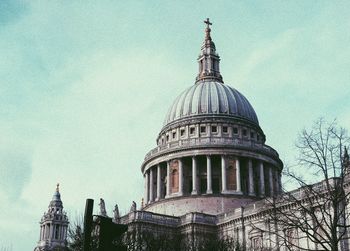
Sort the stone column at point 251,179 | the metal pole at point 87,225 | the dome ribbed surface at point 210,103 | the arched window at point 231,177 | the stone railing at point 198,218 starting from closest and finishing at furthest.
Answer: the metal pole at point 87,225 < the stone railing at point 198,218 < the arched window at point 231,177 < the stone column at point 251,179 < the dome ribbed surface at point 210,103

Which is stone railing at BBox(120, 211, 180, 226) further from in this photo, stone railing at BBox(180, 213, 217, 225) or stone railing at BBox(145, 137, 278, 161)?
stone railing at BBox(145, 137, 278, 161)

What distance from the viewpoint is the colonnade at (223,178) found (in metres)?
77.7

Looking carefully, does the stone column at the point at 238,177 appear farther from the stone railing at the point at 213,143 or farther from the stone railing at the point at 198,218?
the stone railing at the point at 198,218

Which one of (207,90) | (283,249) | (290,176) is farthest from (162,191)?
(290,176)

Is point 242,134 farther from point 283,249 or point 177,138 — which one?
point 283,249

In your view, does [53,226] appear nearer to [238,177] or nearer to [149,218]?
[238,177]

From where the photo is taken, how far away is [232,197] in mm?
75312

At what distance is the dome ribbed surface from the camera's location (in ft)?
287

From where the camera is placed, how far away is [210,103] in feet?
289

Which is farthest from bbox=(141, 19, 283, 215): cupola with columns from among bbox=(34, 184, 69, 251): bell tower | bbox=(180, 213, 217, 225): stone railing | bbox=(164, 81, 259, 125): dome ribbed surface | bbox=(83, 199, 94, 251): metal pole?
bbox=(83, 199, 94, 251): metal pole

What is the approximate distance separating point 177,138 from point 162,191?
9.57m

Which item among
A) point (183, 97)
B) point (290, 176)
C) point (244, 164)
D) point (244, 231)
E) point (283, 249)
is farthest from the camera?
point (183, 97)

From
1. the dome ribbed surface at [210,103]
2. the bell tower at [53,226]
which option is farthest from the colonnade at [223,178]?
the bell tower at [53,226]

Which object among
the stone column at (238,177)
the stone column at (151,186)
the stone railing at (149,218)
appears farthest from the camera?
the stone column at (151,186)
